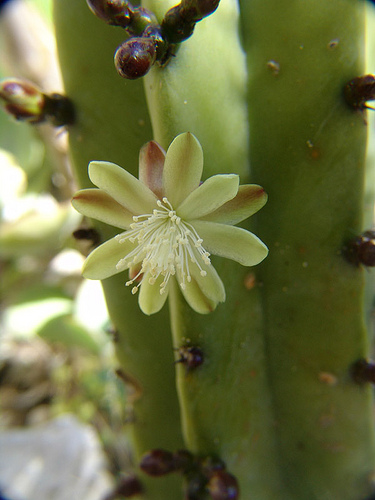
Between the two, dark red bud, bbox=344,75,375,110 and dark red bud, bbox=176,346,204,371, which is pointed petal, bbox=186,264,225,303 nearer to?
dark red bud, bbox=176,346,204,371

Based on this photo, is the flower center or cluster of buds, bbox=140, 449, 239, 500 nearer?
the flower center

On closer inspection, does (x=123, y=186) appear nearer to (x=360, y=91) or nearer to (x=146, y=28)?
(x=146, y=28)

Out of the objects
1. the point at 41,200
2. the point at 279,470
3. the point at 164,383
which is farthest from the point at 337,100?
the point at 41,200

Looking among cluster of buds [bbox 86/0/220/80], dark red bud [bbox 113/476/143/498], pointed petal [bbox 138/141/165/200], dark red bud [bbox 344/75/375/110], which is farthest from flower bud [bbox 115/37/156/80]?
dark red bud [bbox 113/476/143/498]

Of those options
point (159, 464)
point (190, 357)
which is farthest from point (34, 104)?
point (159, 464)

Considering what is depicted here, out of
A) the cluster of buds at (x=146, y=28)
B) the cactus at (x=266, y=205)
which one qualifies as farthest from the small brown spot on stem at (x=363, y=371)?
the cluster of buds at (x=146, y=28)

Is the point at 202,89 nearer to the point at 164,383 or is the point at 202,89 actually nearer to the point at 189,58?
the point at 189,58

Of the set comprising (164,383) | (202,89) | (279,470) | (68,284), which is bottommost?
(279,470)
